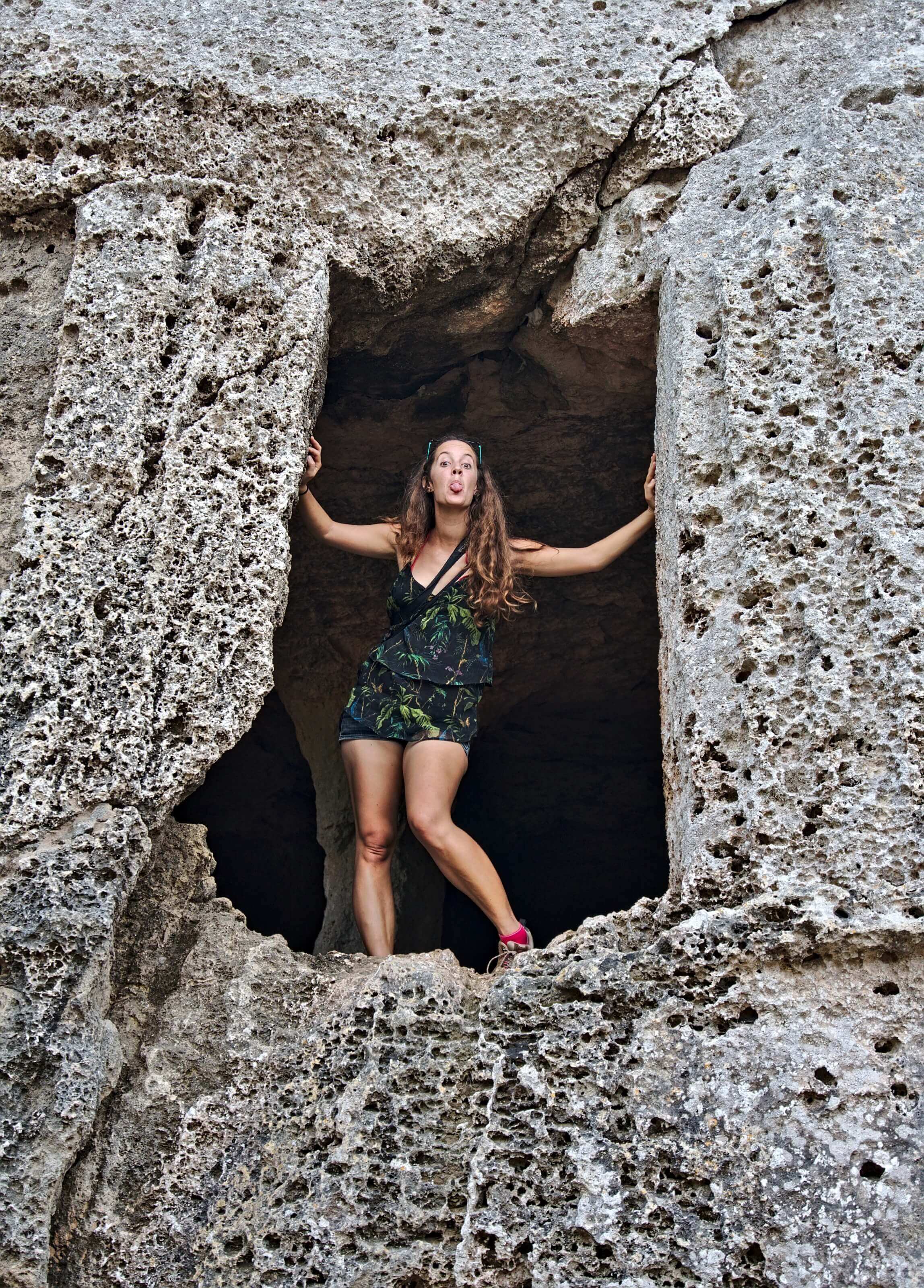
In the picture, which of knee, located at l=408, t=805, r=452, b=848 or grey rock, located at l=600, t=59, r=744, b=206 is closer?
knee, located at l=408, t=805, r=452, b=848

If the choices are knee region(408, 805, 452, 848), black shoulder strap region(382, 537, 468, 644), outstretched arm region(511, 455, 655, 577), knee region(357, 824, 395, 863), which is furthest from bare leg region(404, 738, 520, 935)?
outstretched arm region(511, 455, 655, 577)

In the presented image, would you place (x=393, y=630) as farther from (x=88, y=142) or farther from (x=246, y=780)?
(x=246, y=780)

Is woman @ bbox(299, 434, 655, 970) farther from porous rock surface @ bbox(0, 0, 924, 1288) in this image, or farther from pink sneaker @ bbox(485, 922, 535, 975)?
porous rock surface @ bbox(0, 0, 924, 1288)

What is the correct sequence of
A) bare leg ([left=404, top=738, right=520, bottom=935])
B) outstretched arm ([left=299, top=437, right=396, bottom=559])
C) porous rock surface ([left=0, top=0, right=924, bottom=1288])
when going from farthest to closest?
outstretched arm ([left=299, top=437, right=396, bottom=559])
bare leg ([left=404, top=738, right=520, bottom=935])
porous rock surface ([left=0, top=0, right=924, bottom=1288])

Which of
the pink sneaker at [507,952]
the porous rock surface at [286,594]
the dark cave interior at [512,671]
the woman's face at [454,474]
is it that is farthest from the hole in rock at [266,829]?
the pink sneaker at [507,952]

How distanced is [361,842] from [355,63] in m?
2.23

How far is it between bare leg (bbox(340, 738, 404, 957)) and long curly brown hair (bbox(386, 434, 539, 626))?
1.60ft

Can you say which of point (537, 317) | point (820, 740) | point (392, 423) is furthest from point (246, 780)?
point (820, 740)

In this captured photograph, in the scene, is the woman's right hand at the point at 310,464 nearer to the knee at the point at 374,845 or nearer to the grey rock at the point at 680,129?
the knee at the point at 374,845

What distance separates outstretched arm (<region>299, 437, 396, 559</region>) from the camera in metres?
3.39

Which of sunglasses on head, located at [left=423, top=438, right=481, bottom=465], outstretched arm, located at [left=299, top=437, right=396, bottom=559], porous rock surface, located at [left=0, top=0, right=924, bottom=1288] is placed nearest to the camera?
porous rock surface, located at [left=0, top=0, right=924, bottom=1288]

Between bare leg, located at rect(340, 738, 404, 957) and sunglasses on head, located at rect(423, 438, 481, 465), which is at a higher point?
sunglasses on head, located at rect(423, 438, 481, 465)

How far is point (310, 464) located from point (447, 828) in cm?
105

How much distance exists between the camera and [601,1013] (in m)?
2.49
